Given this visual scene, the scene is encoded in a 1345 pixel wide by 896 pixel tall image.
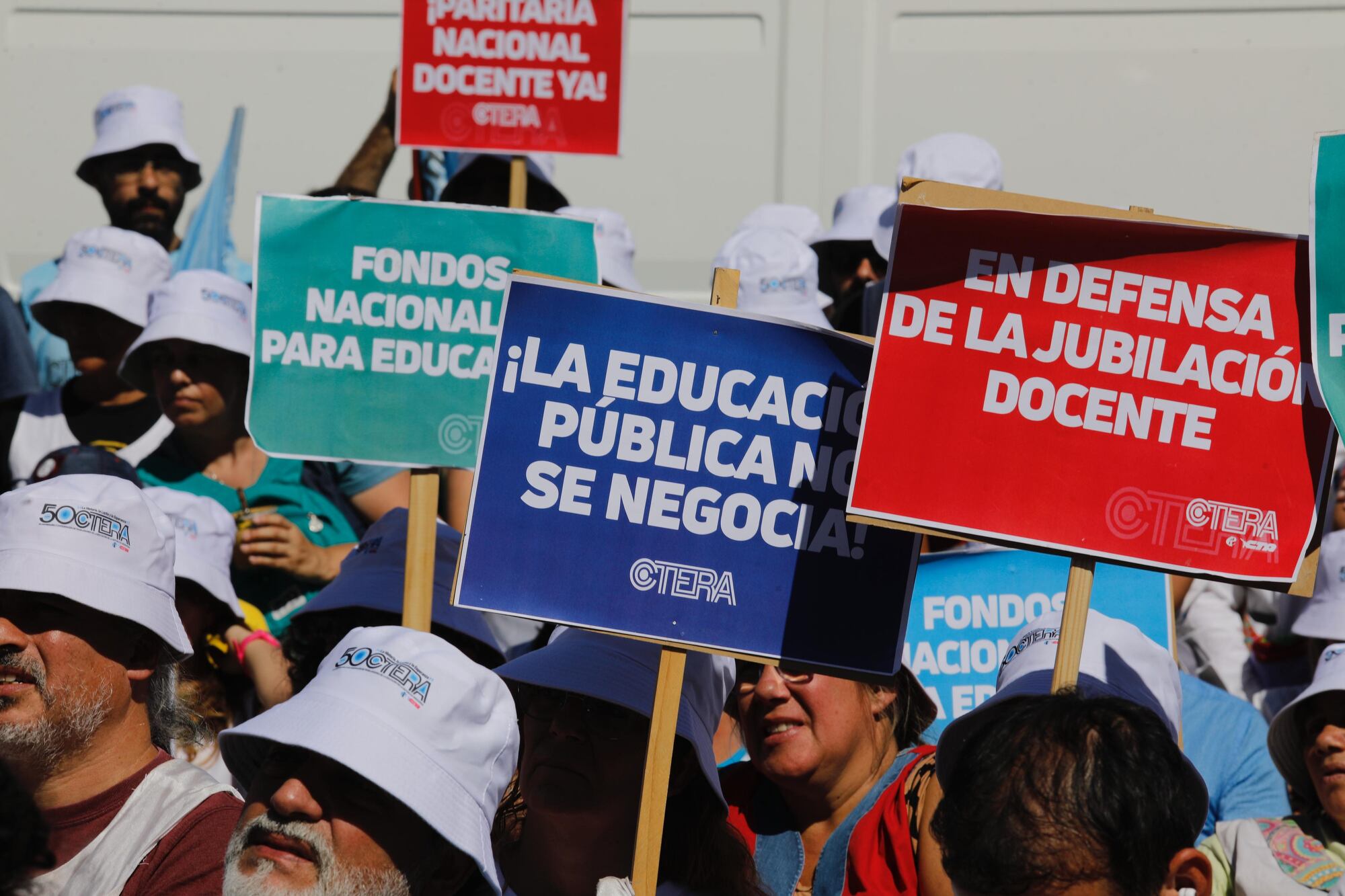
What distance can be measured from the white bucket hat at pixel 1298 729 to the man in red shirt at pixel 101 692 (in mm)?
1973

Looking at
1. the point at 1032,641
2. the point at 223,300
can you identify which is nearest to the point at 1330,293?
the point at 1032,641

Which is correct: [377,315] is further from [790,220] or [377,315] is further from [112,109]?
[790,220]

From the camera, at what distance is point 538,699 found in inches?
125

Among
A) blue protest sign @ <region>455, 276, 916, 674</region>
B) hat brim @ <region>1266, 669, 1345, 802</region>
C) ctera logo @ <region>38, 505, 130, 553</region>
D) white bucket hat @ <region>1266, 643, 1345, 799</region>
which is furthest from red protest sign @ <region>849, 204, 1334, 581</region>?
ctera logo @ <region>38, 505, 130, 553</region>

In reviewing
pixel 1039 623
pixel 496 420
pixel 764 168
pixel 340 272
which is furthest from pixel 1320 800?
pixel 764 168

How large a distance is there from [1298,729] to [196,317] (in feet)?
9.42

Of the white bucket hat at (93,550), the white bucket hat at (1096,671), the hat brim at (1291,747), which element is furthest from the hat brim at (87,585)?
the hat brim at (1291,747)

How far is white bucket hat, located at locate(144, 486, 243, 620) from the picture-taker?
3.90 meters

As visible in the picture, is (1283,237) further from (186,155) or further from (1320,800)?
(186,155)

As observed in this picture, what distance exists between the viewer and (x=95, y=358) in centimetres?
515

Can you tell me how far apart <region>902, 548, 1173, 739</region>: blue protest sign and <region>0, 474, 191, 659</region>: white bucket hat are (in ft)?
Result: 5.04

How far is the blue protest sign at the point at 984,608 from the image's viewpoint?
3.79 m

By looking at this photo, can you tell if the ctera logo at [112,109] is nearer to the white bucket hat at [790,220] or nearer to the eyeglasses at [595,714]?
the white bucket hat at [790,220]

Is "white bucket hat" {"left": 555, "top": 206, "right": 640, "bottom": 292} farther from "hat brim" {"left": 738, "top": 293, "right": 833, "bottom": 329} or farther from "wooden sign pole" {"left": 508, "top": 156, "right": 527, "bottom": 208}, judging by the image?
"wooden sign pole" {"left": 508, "top": 156, "right": 527, "bottom": 208}
